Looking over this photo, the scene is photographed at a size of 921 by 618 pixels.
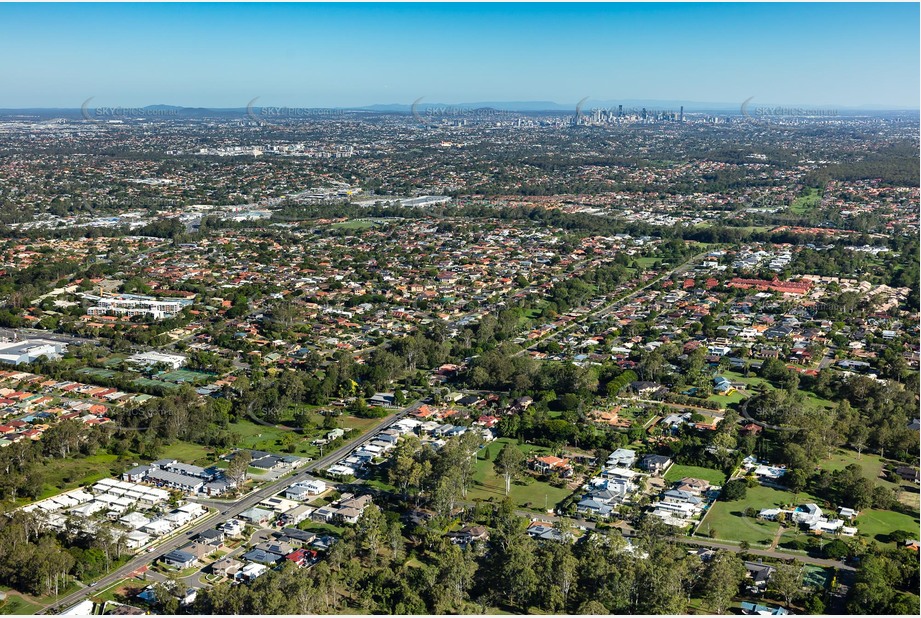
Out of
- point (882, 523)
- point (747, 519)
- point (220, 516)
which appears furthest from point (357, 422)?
point (882, 523)

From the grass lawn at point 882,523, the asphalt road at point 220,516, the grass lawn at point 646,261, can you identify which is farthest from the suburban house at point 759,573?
the grass lawn at point 646,261

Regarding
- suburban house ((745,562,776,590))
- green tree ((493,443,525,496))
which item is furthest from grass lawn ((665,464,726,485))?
suburban house ((745,562,776,590))

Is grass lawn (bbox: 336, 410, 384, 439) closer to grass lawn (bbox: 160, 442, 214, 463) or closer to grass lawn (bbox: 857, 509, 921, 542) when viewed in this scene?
grass lawn (bbox: 160, 442, 214, 463)

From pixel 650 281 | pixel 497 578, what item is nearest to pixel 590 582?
pixel 497 578

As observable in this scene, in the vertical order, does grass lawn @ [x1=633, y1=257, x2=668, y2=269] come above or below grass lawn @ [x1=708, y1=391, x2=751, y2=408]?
above

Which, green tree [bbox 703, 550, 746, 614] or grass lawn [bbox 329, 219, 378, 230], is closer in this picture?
green tree [bbox 703, 550, 746, 614]
